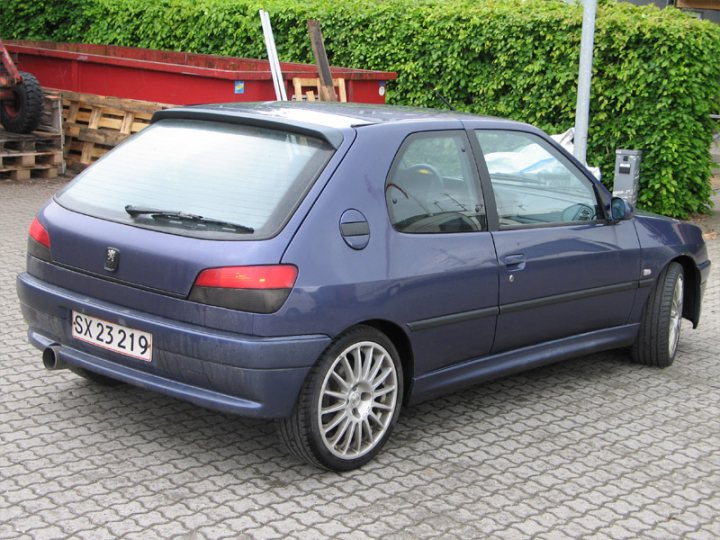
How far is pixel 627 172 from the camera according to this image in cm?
1177

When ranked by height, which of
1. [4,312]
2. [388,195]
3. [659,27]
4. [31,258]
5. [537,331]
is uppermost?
[659,27]

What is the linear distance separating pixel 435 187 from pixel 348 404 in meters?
1.16

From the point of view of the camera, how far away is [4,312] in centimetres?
711

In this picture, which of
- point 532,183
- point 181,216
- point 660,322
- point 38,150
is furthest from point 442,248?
point 38,150

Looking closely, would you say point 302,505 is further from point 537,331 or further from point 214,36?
point 214,36

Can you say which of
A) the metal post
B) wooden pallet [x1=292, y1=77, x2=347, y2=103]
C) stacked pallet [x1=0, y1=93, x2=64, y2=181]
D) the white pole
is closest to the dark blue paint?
the metal post

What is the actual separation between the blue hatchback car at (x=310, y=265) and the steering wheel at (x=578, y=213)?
85 mm

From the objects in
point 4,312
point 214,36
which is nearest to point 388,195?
point 4,312

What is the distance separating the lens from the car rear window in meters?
4.48

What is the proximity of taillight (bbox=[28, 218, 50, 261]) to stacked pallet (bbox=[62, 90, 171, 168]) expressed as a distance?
809cm

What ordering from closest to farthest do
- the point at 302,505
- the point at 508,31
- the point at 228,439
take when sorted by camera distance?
the point at 302,505 → the point at 228,439 → the point at 508,31

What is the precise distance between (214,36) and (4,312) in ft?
31.1

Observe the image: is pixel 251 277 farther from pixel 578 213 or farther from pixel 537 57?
pixel 537 57

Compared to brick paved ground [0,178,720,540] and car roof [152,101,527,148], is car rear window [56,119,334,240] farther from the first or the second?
brick paved ground [0,178,720,540]
